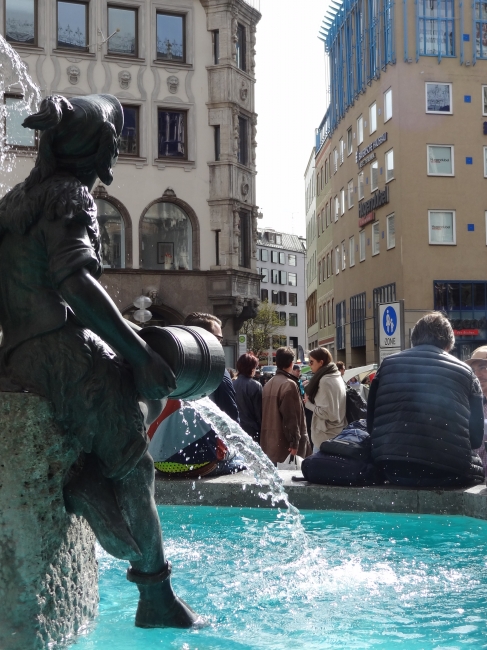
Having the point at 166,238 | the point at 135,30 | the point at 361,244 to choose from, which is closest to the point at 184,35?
the point at 135,30

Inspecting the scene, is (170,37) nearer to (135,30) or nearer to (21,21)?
(135,30)

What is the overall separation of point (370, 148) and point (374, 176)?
142 centimetres

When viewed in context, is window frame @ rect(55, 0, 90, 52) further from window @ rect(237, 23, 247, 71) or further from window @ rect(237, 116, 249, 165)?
window @ rect(237, 116, 249, 165)

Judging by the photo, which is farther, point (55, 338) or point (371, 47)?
point (371, 47)

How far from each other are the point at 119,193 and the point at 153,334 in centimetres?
3131

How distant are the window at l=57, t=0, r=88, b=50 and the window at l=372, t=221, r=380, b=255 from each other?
58.3 feet

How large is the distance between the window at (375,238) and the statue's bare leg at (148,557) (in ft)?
141

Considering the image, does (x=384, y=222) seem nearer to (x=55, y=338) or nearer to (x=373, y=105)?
(x=373, y=105)

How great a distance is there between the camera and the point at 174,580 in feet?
15.4

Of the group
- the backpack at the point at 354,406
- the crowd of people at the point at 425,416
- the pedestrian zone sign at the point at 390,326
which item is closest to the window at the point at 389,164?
the pedestrian zone sign at the point at 390,326

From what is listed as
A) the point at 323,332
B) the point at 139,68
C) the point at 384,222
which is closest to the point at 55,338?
the point at 139,68

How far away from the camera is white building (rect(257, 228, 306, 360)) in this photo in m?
109

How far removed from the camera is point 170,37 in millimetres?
35406

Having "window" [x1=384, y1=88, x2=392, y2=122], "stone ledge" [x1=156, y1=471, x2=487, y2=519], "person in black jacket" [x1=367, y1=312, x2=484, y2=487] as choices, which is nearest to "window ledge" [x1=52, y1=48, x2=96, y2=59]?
"window" [x1=384, y1=88, x2=392, y2=122]
